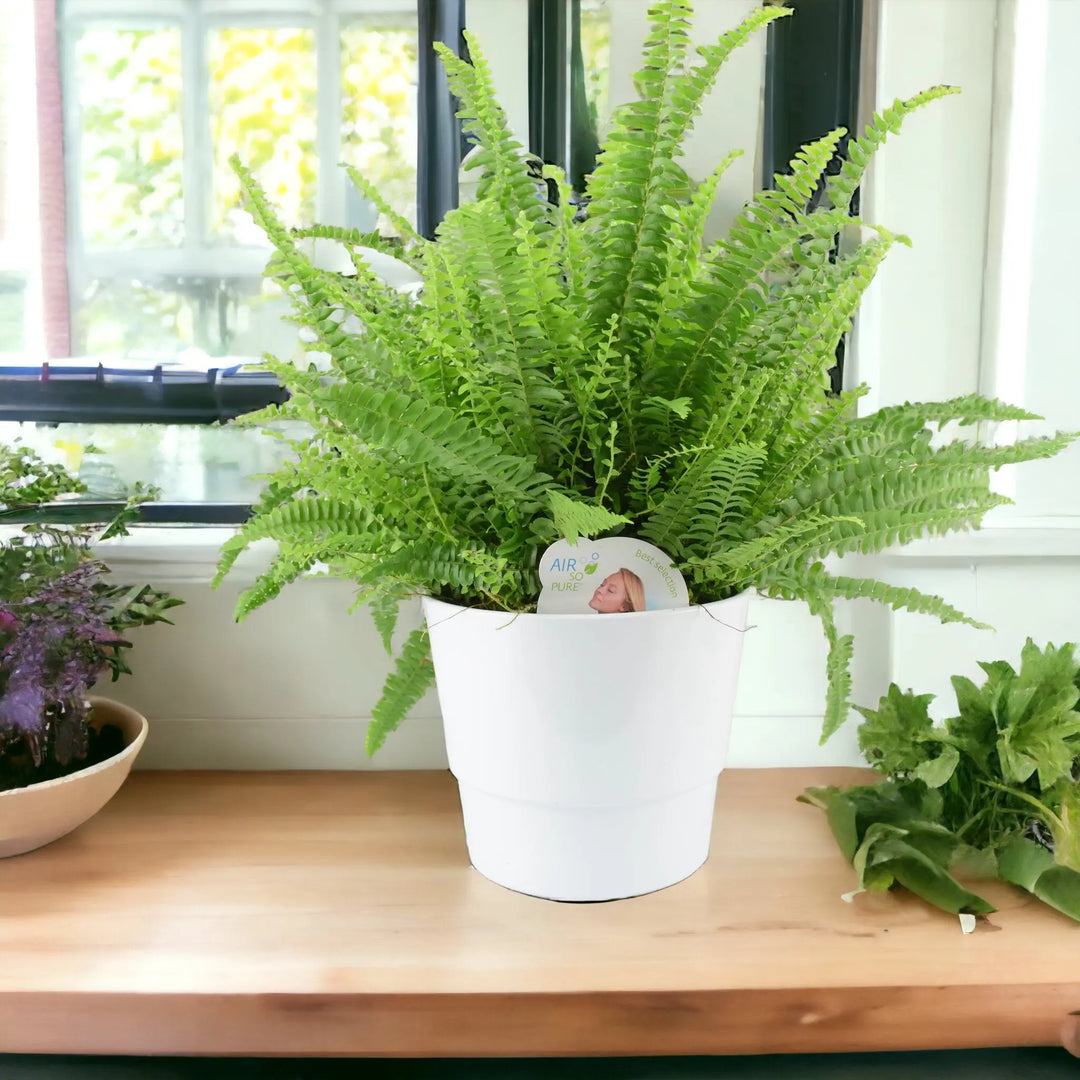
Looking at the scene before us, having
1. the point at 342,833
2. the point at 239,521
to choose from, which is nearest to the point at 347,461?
the point at 342,833

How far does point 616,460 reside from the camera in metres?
0.64

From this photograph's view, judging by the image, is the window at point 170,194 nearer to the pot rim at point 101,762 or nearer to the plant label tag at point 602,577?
the pot rim at point 101,762

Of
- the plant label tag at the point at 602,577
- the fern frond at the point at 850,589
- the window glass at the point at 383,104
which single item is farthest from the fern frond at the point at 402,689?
the window glass at the point at 383,104

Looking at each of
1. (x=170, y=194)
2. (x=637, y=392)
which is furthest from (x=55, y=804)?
(x=170, y=194)

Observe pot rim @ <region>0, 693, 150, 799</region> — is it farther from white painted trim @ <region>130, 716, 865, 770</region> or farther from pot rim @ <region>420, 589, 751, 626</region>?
Answer: pot rim @ <region>420, 589, 751, 626</region>

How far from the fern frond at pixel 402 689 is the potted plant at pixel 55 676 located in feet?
0.75

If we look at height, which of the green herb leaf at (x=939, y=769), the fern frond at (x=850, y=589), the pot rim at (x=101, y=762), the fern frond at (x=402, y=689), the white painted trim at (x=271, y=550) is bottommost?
the pot rim at (x=101, y=762)

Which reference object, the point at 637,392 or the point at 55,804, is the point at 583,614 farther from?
the point at 55,804

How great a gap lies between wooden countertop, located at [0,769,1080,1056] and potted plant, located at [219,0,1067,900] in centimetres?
7

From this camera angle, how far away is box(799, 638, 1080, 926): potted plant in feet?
2.18

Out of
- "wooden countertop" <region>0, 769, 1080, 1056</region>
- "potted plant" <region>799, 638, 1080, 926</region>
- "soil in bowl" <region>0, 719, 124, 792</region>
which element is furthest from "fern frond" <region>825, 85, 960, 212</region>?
"soil in bowl" <region>0, 719, 124, 792</region>

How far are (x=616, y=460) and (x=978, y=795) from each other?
40cm

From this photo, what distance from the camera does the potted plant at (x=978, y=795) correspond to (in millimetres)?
666

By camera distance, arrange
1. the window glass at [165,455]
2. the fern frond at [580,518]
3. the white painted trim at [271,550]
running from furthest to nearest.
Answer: the window glass at [165,455], the white painted trim at [271,550], the fern frond at [580,518]
